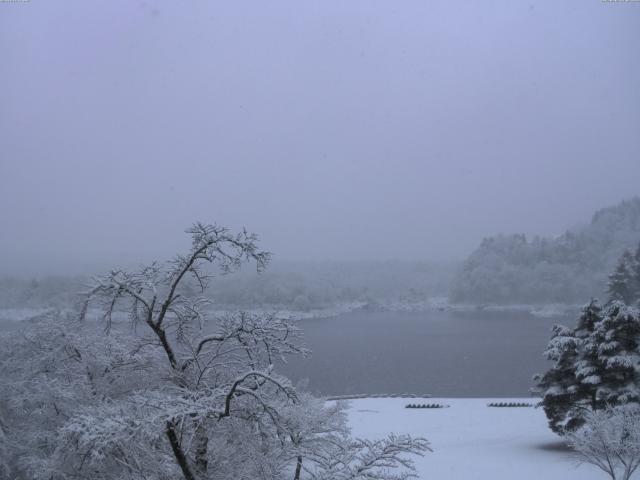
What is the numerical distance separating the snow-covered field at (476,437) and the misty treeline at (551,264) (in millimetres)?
73097

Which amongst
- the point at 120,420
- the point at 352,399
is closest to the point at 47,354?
the point at 120,420

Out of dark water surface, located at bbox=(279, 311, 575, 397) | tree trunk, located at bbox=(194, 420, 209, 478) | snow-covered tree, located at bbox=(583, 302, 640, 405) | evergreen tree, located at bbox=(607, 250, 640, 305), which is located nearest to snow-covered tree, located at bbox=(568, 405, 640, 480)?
snow-covered tree, located at bbox=(583, 302, 640, 405)

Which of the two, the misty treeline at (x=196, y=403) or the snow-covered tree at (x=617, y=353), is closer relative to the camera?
the misty treeline at (x=196, y=403)

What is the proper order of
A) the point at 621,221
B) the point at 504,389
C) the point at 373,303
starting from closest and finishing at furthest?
the point at 504,389
the point at 373,303
the point at 621,221

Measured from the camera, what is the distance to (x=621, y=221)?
345 feet

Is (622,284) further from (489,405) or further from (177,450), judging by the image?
(177,450)

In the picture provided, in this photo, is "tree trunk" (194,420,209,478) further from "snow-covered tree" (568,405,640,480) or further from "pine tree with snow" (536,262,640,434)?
"pine tree with snow" (536,262,640,434)

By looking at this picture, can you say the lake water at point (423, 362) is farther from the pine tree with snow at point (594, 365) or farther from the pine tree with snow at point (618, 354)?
the pine tree with snow at point (618, 354)

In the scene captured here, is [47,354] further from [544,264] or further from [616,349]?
[544,264]

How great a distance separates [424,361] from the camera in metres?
34.2

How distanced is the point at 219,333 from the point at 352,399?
19.0m

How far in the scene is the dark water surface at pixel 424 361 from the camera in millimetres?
27178

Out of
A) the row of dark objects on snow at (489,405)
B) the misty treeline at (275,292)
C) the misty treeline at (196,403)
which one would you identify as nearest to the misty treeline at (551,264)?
the misty treeline at (275,292)

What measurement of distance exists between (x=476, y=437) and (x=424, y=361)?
731 inches
